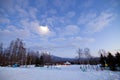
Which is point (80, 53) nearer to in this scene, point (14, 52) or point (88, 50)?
point (88, 50)

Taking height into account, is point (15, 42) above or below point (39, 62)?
above

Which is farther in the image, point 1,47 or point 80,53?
point 80,53

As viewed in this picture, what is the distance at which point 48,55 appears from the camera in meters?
82.2

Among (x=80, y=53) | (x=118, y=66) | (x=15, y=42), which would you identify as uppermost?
(x=15, y=42)

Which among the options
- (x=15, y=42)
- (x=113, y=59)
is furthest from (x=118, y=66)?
(x=15, y=42)

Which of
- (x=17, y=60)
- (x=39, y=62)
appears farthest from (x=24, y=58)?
(x=39, y=62)

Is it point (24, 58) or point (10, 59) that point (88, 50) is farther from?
point (10, 59)

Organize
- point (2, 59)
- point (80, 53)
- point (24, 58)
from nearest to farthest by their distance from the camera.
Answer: point (2, 59) → point (24, 58) → point (80, 53)

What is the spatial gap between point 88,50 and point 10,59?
3538cm

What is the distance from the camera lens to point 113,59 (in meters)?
23.8

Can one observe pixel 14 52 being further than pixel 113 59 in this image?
Yes

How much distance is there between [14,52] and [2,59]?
5480mm

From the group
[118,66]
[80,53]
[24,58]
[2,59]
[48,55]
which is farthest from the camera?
[48,55]

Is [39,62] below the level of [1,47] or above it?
below
